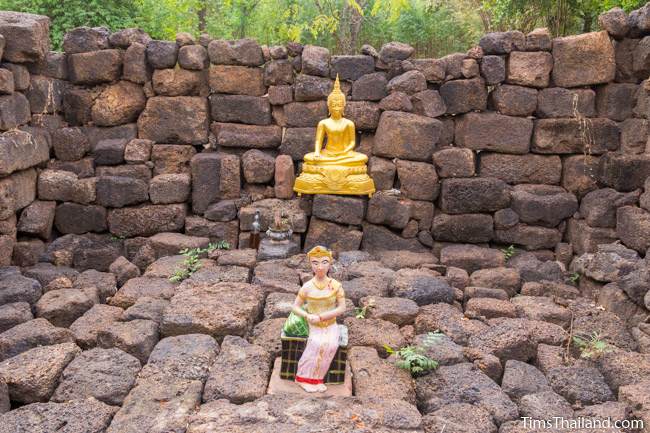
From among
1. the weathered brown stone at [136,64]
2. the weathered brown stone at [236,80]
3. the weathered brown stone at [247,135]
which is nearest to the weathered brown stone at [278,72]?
the weathered brown stone at [236,80]

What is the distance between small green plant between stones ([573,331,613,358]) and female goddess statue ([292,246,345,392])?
2385 millimetres

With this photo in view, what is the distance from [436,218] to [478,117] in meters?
1.57

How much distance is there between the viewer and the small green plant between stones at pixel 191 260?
7.24 meters

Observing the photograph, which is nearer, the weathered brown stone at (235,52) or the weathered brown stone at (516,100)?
the weathered brown stone at (516,100)

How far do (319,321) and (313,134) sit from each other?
4.76m

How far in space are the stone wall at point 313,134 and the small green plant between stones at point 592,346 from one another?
2.73 meters

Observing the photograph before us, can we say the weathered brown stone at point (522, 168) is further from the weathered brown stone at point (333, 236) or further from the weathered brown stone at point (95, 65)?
the weathered brown stone at point (95, 65)

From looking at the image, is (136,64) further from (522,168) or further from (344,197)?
(522,168)

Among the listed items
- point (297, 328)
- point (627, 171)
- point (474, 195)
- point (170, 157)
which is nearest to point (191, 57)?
point (170, 157)

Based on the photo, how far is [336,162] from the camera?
8352mm

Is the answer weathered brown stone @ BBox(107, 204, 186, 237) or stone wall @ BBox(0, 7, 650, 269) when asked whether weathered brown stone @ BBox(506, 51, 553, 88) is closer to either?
stone wall @ BBox(0, 7, 650, 269)

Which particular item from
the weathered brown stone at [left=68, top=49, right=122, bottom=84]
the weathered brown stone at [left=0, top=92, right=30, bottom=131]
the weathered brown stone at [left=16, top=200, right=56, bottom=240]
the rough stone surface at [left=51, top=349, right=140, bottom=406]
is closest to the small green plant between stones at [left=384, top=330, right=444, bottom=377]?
the rough stone surface at [left=51, top=349, right=140, bottom=406]

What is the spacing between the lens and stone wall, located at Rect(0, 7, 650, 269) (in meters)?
8.49

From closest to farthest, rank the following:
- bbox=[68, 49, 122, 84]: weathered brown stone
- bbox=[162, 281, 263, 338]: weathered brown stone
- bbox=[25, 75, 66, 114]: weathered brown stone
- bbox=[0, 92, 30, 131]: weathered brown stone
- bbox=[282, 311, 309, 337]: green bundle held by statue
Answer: bbox=[282, 311, 309, 337]: green bundle held by statue
bbox=[162, 281, 263, 338]: weathered brown stone
bbox=[0, 92, 30, 131]: weathered brown stone
bbox=[25, 75, 66, 114]: weathered brown stone
bbox=[68, 49, 122, 84]: weathered brown stone
